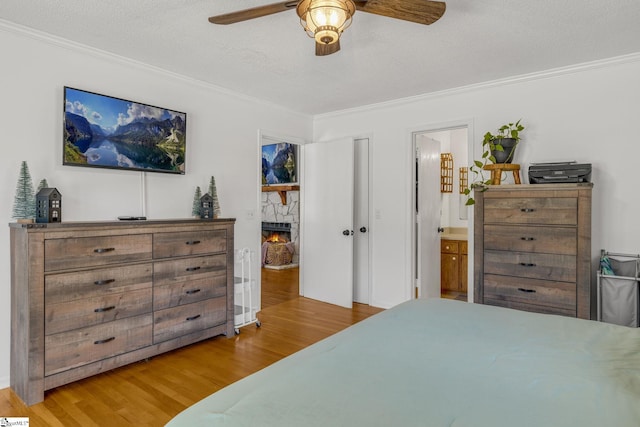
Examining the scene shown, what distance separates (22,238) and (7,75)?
1.15 m

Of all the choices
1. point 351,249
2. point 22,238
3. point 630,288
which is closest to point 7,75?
point 22,238

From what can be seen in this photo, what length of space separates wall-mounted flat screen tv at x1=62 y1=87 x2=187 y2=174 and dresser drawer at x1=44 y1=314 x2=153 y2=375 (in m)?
1.24

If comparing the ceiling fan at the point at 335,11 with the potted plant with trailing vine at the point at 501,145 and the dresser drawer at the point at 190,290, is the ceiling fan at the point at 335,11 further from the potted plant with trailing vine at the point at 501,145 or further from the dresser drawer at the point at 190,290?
the dresser drawer at the point at 190,290

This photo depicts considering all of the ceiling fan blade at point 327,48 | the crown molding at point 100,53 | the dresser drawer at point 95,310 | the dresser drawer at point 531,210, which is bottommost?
the dresser drawer at point 95,310

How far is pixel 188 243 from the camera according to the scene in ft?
10.7

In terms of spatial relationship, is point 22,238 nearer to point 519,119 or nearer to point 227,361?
point 227,361

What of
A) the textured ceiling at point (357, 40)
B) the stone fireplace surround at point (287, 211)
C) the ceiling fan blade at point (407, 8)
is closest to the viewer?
the ceiling fan blade at point (407, 8)

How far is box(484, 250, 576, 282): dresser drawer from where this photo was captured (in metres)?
2.96

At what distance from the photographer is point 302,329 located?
151 inches

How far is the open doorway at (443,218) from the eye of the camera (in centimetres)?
456

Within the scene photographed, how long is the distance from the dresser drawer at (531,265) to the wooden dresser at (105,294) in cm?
241

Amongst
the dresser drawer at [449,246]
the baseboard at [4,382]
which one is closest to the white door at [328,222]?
the dresser drawer at [449,246]

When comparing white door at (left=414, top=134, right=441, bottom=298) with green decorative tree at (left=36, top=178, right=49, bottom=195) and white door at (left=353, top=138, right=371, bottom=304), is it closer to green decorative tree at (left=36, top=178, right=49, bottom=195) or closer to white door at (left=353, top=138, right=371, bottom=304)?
white door at (left=353, top=138, right=371, bottom=304)

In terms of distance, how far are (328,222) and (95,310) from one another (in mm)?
2831
